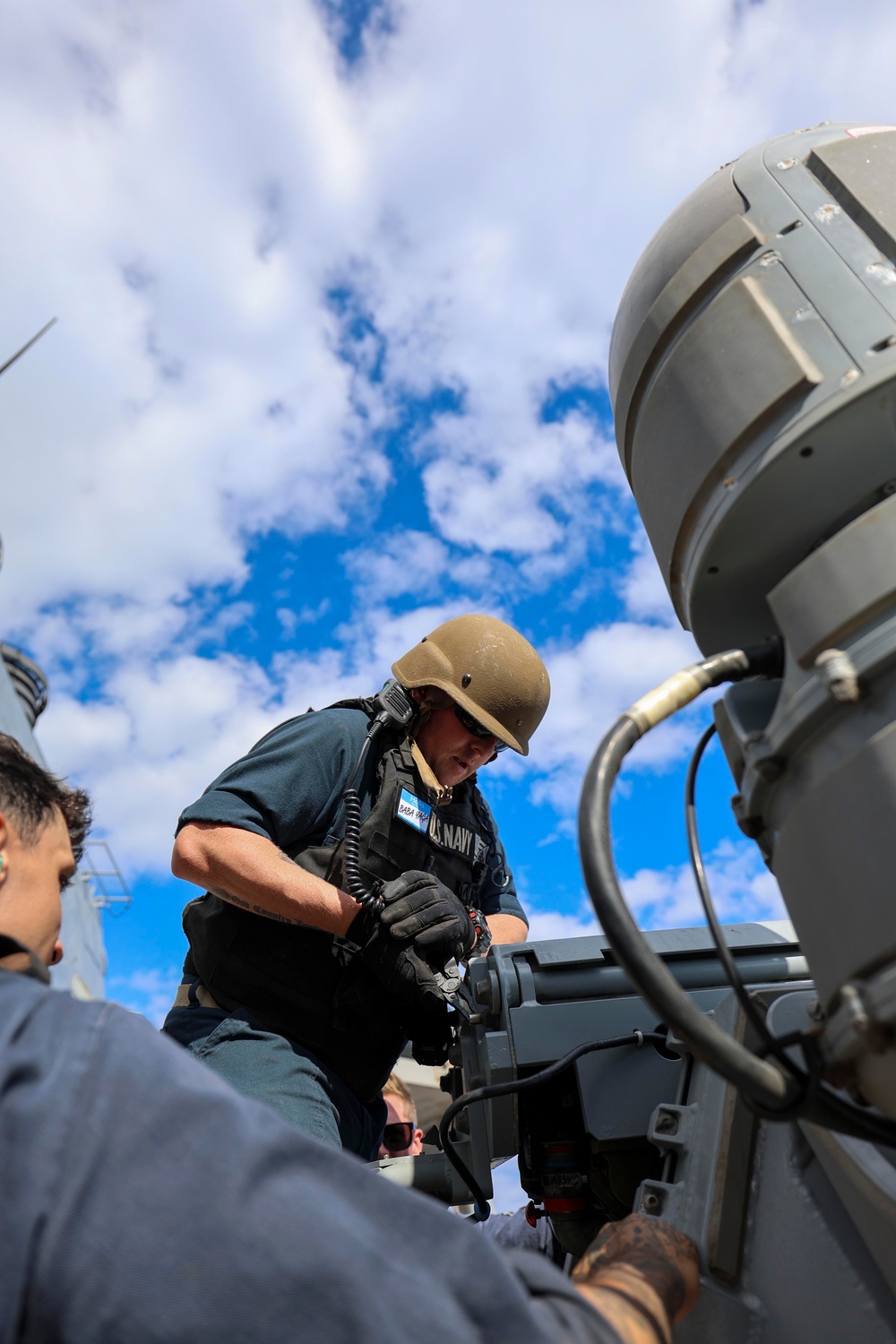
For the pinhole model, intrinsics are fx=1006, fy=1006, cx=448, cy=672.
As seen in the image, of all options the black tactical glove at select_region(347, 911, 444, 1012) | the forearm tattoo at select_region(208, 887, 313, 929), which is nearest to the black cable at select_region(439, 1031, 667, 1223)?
the black tactical glove at select_region(347, 911, 444, 1012)

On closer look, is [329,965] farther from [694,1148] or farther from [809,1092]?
[809,1092]

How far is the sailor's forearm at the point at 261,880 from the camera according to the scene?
286 centimetres

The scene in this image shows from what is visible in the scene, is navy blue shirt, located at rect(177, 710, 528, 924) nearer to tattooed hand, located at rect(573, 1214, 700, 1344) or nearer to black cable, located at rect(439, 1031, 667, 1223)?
black cable, located at rect(439, 1031, 667, 1223)

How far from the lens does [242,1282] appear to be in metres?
0.93

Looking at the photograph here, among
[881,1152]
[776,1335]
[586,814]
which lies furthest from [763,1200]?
[586,814]

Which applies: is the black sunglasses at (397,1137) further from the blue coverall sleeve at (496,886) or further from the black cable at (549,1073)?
the black cable at (549,1073)

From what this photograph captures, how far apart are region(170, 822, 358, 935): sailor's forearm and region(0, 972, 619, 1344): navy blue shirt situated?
1782 millimetres

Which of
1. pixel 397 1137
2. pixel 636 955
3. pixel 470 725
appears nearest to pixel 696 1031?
pixel 636 955

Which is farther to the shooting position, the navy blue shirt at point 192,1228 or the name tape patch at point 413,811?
the name tape patch at point 413,811

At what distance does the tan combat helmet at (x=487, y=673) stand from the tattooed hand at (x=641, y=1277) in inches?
84.3

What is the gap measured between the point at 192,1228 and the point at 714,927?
2.51ft

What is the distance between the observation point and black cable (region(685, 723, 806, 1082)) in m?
1.27

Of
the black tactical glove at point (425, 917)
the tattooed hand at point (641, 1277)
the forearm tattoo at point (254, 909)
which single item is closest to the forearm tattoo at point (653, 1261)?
the tattooed hand at point (641, 1277)

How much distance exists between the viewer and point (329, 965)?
3.03m
